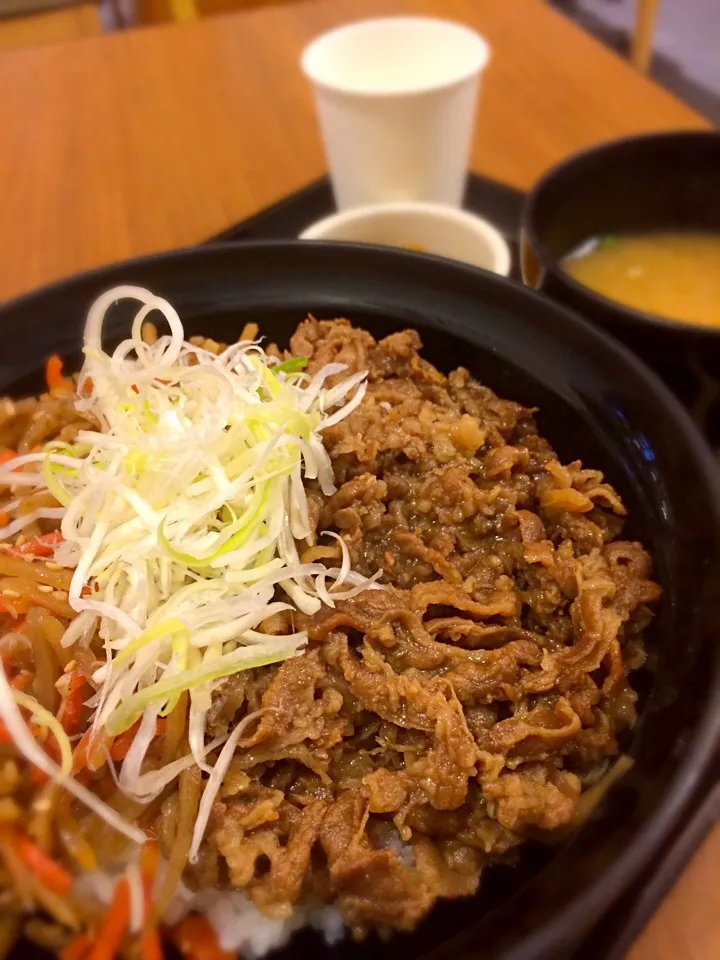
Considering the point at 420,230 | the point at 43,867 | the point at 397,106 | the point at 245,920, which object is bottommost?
the point at 245,920

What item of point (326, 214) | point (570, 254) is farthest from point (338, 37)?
point (570, 254)

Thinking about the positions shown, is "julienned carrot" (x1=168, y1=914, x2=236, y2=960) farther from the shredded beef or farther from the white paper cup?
the white paper cup

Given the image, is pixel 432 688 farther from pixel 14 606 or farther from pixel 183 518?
pixel 14 606

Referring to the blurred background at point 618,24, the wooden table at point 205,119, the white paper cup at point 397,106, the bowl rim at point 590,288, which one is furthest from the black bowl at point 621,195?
the blurred background at point 618,24

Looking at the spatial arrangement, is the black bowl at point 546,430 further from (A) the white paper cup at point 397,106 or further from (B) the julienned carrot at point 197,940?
(A) the white paper cup at point 397,106

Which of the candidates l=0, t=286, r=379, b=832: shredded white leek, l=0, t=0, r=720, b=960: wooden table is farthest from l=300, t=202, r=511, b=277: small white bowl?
l=0, t=0, r=720, b=960: wooden table

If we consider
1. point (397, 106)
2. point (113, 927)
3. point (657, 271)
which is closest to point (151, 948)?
point (113, 927)

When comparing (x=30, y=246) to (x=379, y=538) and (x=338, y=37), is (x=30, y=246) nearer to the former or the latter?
(x=338, y=37)
